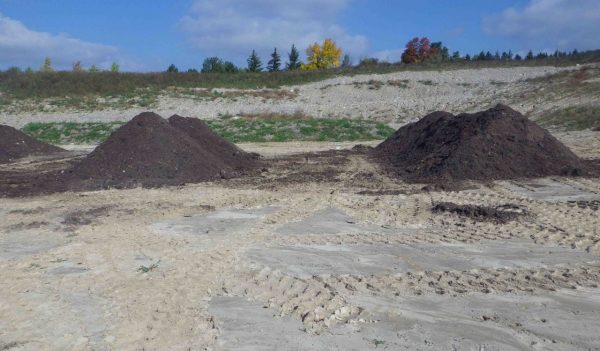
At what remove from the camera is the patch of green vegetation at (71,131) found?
91.6 feet

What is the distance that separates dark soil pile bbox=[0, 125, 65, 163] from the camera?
20781 mm

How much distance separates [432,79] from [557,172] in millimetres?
31325

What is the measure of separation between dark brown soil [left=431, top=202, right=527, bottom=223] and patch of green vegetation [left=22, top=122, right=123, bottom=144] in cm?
2015

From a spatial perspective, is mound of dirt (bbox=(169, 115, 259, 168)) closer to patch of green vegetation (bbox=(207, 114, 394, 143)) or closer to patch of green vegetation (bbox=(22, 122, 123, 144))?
patch of green vegetation (bbox=(207, 114, 394, 143))

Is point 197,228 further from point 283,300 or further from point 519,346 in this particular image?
point 519,346

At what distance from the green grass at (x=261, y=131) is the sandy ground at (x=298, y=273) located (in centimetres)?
1446

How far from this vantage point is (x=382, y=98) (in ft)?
138

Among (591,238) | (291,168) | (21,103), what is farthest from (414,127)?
(21,103)

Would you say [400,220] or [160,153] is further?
[160,153]

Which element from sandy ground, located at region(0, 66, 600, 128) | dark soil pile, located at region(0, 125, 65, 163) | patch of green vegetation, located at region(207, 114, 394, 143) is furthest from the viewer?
sandy ground, located at region(0, 66, 600, 128)

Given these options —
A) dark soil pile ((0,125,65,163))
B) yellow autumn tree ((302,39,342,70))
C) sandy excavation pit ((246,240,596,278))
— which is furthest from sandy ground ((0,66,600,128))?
yellow autumn tree ((302,39,342,70))

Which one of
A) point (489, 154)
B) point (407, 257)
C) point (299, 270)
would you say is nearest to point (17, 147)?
point (489, 154)

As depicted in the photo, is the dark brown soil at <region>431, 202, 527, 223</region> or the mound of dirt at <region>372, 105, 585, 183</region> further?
the mound of dirt at <region>372, 105, 585, 183</region>

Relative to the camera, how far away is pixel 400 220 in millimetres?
10602
